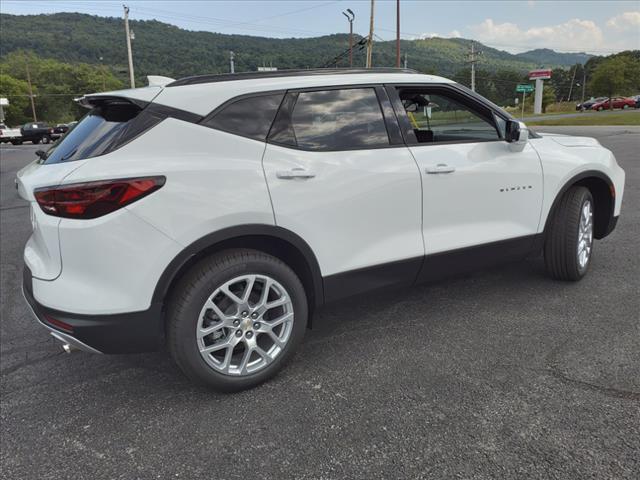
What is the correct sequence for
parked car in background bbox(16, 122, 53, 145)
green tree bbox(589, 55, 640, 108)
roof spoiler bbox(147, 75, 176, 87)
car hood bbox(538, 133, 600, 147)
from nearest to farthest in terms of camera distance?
1. roof spoiler bbox(147, 75, 176, 87)
2. car hood bbox(538, 133, 600, 147)
3. parked car in background bbox(16, 122, 53, 145)
4. green tree bbox(589, 55, 640, 108)

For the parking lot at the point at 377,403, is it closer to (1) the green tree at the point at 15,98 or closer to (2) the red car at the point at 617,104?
(2) the red car at the point at 617,104

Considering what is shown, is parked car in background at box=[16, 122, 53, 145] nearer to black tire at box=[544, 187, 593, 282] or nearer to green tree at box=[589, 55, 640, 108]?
black tire at box=[544, 187, 593, 282]

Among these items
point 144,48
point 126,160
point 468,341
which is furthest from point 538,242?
point 144,48

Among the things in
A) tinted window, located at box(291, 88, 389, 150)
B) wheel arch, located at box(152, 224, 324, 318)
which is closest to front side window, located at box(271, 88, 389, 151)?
tinted window, located at box(291, 88, 389, 150)

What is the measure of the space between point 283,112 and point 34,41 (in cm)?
13362

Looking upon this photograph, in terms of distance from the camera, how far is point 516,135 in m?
3.44

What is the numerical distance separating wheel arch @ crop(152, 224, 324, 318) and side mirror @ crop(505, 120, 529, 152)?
175cm

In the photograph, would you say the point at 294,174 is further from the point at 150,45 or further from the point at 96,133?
the point at 150,45

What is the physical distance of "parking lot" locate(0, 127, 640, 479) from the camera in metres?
2.11

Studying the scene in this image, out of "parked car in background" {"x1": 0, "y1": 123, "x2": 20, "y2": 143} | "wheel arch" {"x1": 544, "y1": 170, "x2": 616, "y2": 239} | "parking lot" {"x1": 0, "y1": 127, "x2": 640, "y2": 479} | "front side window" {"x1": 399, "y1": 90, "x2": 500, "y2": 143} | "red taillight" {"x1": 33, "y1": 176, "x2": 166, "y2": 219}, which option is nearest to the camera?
"parking lot" {"x1": 0, "y1": 127, "x2": 640, "y2": 479}

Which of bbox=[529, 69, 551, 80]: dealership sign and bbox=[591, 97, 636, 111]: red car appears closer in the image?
bbox=[591, 97, 636, 111]: red car

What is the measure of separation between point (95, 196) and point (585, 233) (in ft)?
12.0

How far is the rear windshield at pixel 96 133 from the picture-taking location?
7.90 feet

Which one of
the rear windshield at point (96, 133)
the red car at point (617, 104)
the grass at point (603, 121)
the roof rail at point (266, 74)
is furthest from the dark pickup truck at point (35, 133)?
the red car at point (617, 104)
